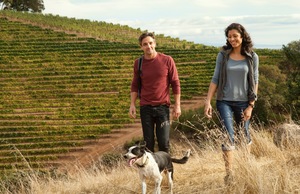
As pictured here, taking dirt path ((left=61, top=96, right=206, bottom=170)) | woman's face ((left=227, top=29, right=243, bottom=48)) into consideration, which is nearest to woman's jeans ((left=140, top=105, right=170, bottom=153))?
woman's face ((left=227, top=29, right=243, bottom=48))

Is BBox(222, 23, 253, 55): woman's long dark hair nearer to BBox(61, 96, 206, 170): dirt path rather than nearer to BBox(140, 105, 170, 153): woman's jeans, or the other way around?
BBox(140, 105, 170, 153): woman's jeans

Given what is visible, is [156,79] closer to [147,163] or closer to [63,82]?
[147,163]

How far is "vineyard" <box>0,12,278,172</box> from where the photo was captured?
2320cm

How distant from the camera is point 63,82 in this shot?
33.4 meters

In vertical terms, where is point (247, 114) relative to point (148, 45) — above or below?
below

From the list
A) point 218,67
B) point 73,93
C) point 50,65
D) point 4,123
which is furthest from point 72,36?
point 218,67

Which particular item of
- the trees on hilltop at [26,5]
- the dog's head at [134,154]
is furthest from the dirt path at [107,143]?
the trees on hilltop at [26,5]

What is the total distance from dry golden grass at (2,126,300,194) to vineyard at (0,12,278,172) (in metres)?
13.1

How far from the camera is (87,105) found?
28.9m

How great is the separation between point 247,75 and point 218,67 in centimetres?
31

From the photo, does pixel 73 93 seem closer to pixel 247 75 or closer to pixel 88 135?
pixel 88 135

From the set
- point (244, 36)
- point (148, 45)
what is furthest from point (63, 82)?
point (244, 36)

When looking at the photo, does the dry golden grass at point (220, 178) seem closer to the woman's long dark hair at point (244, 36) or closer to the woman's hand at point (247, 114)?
the woman's hand at point (247, 114)

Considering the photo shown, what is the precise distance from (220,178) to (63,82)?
3016cm
